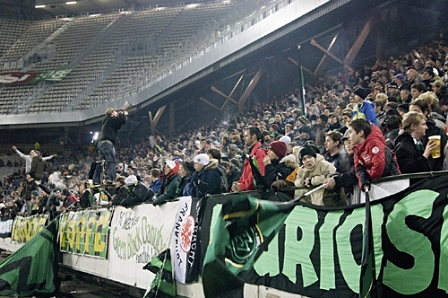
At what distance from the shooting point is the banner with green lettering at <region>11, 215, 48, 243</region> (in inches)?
574

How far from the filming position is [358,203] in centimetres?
463

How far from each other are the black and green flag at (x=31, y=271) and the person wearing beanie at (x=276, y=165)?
5871 millimetres

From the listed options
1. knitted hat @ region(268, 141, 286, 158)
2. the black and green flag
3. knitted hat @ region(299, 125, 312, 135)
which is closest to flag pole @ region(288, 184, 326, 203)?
knitted hat @ region(268, 141, 286, 158)

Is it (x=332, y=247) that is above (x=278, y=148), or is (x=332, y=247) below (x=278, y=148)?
below

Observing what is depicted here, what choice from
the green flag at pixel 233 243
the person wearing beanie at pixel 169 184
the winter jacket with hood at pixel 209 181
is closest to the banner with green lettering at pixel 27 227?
the person wearing beanie at pixel 169 184

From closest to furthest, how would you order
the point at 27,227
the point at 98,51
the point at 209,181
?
the point at 209,181 < the point at 27,227 < the point at 98,51

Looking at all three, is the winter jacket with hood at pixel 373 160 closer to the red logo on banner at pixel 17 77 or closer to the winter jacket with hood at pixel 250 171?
the winter jacket with hood at pixel 250 171

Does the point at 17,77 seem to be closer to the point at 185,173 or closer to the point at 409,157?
the point at 185,173

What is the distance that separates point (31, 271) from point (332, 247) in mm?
7180

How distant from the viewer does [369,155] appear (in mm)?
4434

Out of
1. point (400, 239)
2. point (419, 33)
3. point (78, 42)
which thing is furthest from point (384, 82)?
point (78, 42)

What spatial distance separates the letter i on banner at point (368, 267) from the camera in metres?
4.08

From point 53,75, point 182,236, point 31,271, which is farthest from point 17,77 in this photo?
point 182,236

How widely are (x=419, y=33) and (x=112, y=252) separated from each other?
1179 cm
